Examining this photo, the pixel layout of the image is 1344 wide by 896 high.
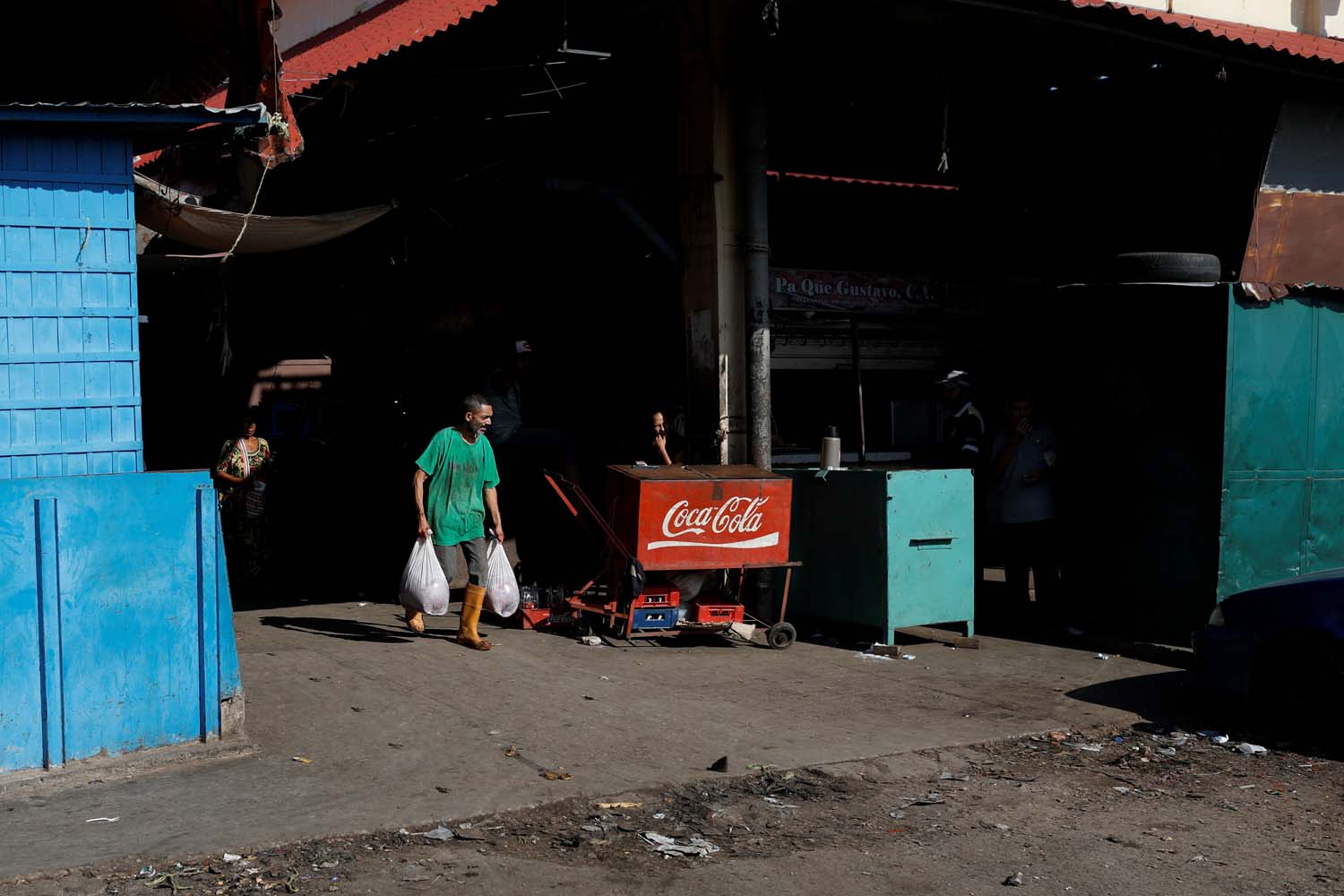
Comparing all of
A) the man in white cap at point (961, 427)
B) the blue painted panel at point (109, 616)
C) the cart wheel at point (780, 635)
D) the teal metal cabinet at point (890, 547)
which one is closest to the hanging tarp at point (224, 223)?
the blue painted panel at point (109, 616)

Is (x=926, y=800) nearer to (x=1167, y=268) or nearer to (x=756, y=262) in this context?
(x=756, y=262)

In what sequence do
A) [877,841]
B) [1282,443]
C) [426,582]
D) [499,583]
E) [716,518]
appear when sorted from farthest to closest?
[1282,443], [716,518], [499,583], [426,582], [877,841]

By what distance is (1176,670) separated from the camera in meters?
9.16

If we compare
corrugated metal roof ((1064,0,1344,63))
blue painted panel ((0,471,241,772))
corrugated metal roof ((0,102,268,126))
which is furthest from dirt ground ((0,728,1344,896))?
corrugated metal roof ((1064,0,1344,63))

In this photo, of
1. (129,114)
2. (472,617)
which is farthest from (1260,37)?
(129,114)

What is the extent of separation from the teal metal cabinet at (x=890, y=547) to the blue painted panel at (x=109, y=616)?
480cm

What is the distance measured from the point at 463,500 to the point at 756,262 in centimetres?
297

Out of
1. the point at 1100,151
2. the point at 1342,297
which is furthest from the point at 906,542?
the point at 1100,151

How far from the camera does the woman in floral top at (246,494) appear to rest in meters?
11.4

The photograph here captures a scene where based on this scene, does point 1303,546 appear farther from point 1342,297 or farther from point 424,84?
point 424,84

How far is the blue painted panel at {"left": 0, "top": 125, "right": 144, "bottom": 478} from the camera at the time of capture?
5.97m

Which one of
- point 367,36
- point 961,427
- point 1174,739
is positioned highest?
point 367,36

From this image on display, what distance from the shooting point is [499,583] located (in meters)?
9.12

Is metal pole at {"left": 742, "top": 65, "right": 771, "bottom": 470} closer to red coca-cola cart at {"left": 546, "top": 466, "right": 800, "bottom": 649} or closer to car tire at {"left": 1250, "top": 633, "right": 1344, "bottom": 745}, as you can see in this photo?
red coca-cola cart at {"left": 546, "top": 466, "right": 800, "bottom": 649}
